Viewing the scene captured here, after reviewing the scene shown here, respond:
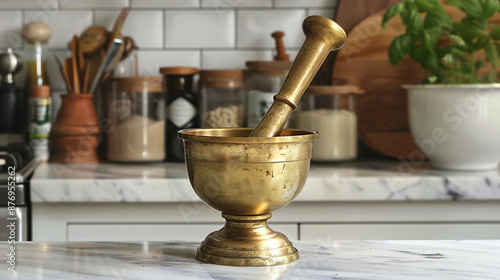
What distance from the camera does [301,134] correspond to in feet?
2.17

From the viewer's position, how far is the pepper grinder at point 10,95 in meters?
1.62

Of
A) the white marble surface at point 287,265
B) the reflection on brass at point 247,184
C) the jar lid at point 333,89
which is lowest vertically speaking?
the white marble surface at point 287,265

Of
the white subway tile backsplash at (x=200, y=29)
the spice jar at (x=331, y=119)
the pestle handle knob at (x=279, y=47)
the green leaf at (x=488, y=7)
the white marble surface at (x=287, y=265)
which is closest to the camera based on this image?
the white marble surface at (x=287, y=265)

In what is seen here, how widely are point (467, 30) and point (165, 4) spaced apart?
775 millimetres

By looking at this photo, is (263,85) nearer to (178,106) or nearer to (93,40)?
(178,106)

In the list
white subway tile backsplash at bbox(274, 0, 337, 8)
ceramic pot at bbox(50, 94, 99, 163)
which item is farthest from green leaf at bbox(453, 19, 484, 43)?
ceramic pot at bbox(50, 94, 99, 163)

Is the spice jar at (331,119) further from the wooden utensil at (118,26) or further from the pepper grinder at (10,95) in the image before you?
the pepper grinder at (10,95)

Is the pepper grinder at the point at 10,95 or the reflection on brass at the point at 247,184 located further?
the pepper grinder at the point at 10,95

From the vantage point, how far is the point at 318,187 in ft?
4.34

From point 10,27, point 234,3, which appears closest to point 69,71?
point 10,27

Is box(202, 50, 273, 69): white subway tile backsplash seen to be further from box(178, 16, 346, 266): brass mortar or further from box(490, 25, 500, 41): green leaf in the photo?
box(178, 16, 346, 266): brass mortar

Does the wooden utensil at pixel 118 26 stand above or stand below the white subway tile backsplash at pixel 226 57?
above

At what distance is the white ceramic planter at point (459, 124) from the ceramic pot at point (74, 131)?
77cm

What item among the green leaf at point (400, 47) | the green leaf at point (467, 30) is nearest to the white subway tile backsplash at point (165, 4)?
the green leaf at point (400, 47)
